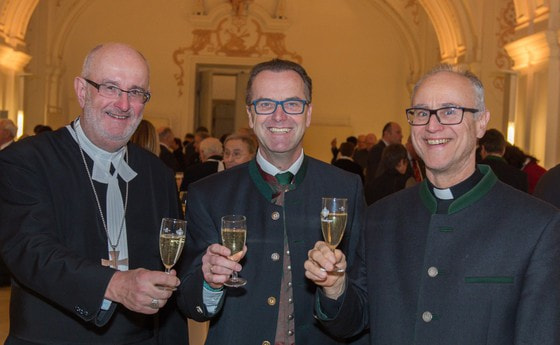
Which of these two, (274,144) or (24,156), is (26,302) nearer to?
(24,156)

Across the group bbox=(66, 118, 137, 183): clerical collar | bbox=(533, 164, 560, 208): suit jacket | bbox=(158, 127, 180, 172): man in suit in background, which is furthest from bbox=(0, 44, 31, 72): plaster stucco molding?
bbox=(66, 118, 137, 183): clerical collar

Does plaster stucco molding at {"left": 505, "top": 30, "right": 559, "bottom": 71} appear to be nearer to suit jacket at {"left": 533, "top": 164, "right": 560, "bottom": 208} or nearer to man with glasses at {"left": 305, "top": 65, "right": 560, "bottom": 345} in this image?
suit jacket at {"left": 533, "top": 164, "right": 560, "bottom": 208}

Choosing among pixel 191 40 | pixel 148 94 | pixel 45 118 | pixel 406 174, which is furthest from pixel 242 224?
pixel 191 40

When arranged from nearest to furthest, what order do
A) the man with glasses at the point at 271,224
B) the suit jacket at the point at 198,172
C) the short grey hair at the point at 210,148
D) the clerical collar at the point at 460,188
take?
1. the clerical collar at the point at 460,188
2. the man with glasses at the point at 271,224
3. the suit jacket at the point at 198,172
4. the short grey hair at the point at 210,148

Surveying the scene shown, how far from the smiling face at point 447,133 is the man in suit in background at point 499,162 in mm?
4735

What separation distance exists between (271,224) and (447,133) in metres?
0.79

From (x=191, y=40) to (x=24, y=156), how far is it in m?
17.6

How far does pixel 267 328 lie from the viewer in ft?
10.4

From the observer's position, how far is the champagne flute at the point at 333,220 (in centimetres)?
283

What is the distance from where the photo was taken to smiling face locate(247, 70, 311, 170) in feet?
10.5

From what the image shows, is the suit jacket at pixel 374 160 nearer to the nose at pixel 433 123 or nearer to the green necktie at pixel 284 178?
the green necktie at pixel 284 178

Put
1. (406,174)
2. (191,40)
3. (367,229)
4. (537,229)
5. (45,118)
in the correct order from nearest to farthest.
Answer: (537,229), (367,229), (406,174), (45,118), (191,40)

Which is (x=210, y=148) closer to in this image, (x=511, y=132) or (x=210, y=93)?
(x=511, y=132)

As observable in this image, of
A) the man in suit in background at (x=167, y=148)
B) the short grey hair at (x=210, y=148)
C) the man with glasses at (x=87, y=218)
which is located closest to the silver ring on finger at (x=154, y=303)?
the man with glasses at (x=87, y=218)
